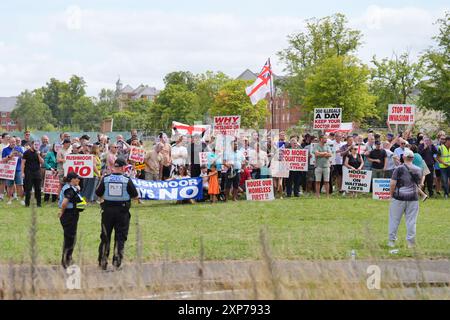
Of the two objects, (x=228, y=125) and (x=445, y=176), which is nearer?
(x=445, y=176)

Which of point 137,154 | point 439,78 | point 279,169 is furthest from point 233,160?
point 439,78

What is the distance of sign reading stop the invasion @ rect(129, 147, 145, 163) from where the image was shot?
23250mm

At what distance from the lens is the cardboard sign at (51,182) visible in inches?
891

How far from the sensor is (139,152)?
2341 cm

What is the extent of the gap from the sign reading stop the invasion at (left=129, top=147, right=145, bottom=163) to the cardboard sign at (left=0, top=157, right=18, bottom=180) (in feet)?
12.6

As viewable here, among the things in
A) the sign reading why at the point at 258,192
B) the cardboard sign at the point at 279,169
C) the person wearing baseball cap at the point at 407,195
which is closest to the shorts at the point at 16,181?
the sign reading why at the point at 258,192

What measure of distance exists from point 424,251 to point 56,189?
42.6 ft

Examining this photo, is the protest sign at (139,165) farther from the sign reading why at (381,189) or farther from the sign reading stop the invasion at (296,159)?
the sign reading why at (381,189)

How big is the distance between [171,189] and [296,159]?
461cm

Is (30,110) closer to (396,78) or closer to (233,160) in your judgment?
(396,78)

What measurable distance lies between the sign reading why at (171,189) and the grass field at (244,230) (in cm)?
36

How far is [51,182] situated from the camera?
74.5ft
